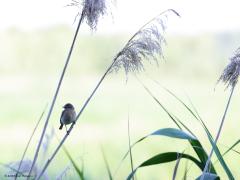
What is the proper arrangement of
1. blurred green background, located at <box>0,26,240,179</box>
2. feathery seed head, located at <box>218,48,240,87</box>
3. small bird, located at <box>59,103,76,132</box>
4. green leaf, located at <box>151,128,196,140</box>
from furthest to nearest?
blurred green background, located at <box>0,26,240,179</box> → small bird, located at <box>59,103,76,132</box> → feathery seed head, located at <box>218,48,240,87</box> → green leaf, located at <box>151,128,196,140</box>

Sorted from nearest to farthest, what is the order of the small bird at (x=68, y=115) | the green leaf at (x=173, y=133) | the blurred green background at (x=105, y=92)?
the green leaf at (x=173, y=133)
the small bird at (x=68, y=115)
the blurred green background at (x=105, y=92)

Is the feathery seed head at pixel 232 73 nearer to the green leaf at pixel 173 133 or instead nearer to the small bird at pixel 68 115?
the green leaf at pixel 173 133

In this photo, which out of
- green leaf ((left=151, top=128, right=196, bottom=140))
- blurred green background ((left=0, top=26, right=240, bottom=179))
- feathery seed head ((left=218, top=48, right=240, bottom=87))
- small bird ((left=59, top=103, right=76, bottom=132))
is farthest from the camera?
blurred green background ((left=0, top=26, right=240, bottom=179))

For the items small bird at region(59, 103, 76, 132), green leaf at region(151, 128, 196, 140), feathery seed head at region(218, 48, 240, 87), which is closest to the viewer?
green leaf at region(151, 128, 196, 140)

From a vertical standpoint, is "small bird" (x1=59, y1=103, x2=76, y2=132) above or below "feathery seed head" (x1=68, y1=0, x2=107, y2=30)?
below

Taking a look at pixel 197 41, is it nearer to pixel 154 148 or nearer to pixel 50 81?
pixel 50 81

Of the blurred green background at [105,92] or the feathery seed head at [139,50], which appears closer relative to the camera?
the feathery seed head at [139,50]

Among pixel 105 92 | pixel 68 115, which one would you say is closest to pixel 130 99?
pixel 68 115

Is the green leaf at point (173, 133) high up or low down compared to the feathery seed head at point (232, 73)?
down

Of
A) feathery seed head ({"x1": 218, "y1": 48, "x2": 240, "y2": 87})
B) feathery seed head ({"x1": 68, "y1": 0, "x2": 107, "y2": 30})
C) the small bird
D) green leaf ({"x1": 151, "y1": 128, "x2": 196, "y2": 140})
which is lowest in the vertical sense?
green leaf ({"x1": 151, "y1": 128, "x2": 196, "y2": 140})

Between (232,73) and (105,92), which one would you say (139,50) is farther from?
(105,92)

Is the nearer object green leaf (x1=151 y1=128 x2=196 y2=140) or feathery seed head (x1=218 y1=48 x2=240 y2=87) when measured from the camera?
green leaf (x1=151 y1=128 x2=196 y2=140)

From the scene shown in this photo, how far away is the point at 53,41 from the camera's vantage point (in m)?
13.6

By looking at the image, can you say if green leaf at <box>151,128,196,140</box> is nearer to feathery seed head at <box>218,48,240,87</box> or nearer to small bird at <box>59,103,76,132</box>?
feathery seed head at <box>218,48,240,87</box>
